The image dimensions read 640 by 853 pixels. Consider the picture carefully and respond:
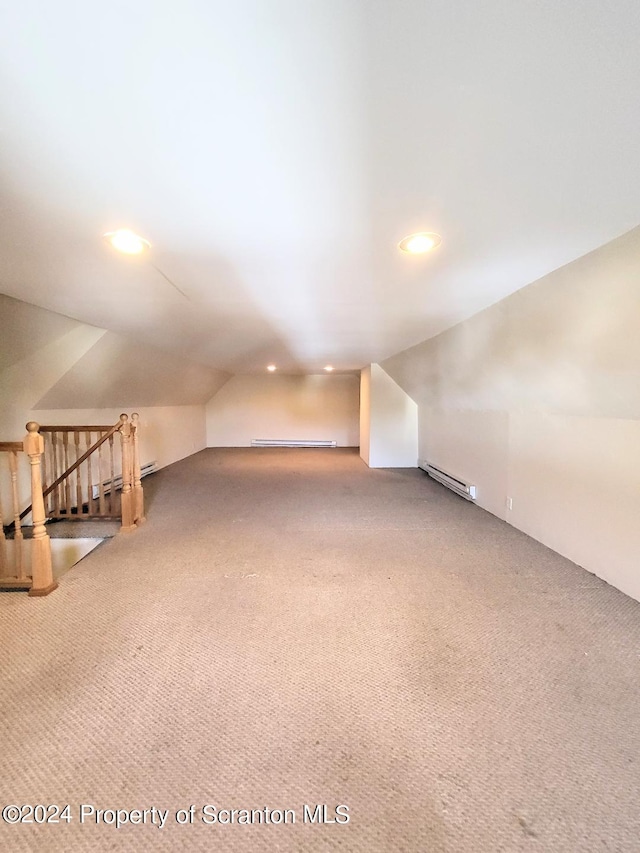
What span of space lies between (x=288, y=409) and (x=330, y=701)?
7.42 m

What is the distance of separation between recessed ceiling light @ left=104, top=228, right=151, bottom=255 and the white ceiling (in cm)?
5

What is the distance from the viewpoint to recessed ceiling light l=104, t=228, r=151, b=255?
151 centimetres

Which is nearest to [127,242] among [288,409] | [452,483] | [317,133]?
[317,133]

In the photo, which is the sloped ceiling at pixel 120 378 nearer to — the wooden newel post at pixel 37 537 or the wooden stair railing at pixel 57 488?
the wooden stair railing at pixel 57 488

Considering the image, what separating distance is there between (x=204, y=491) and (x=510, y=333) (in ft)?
12.9

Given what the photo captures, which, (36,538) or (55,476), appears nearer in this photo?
(36,538)

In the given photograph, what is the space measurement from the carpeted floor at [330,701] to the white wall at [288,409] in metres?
5.93

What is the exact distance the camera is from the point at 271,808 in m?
1.04

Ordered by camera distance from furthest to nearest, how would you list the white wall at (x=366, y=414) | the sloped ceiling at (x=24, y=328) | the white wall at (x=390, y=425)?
the white wall at (x=366, y=414) < the white wall at (x=390, y=425) < the sloped ceiling at (x=24, y=328)

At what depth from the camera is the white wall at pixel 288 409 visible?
857 centimetres

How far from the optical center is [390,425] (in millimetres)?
6105

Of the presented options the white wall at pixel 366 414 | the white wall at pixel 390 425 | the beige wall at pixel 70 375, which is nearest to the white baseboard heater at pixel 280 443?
the white wall at pixel 366 414

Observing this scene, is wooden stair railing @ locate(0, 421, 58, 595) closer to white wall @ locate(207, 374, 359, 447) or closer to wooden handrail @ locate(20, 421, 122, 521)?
wooden handrail @ locate(20, 421, 122, 521)

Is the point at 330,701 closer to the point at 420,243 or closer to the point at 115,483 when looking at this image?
the point at 420,243
